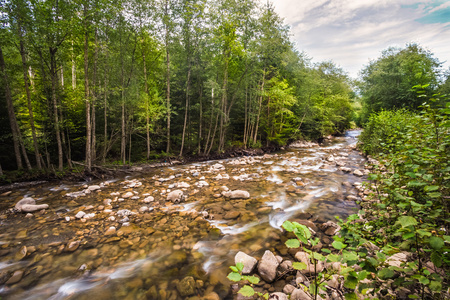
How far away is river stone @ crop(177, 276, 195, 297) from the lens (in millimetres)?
2611

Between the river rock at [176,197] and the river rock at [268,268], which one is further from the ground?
the river rock at [268,268]

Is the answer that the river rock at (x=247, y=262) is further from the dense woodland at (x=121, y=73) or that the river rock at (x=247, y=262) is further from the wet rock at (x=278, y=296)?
the dense woodland at (x=121, y=73)

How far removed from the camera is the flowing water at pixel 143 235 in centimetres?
281

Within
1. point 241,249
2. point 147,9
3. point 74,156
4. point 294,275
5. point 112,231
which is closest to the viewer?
point 294,275

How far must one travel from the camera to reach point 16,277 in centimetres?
290

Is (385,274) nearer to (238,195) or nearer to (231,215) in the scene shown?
(231,215)

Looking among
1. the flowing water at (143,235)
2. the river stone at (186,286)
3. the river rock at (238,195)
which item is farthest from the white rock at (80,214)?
the river rock at (238,195)

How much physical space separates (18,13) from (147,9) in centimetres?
580

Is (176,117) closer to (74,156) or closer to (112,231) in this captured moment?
(74,156)

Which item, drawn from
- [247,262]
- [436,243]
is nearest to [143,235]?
[247,262]

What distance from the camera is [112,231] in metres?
4.08

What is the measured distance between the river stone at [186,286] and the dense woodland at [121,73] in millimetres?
8175

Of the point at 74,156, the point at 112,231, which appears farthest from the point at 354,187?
the point at 74,156

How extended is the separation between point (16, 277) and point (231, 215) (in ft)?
13.6
